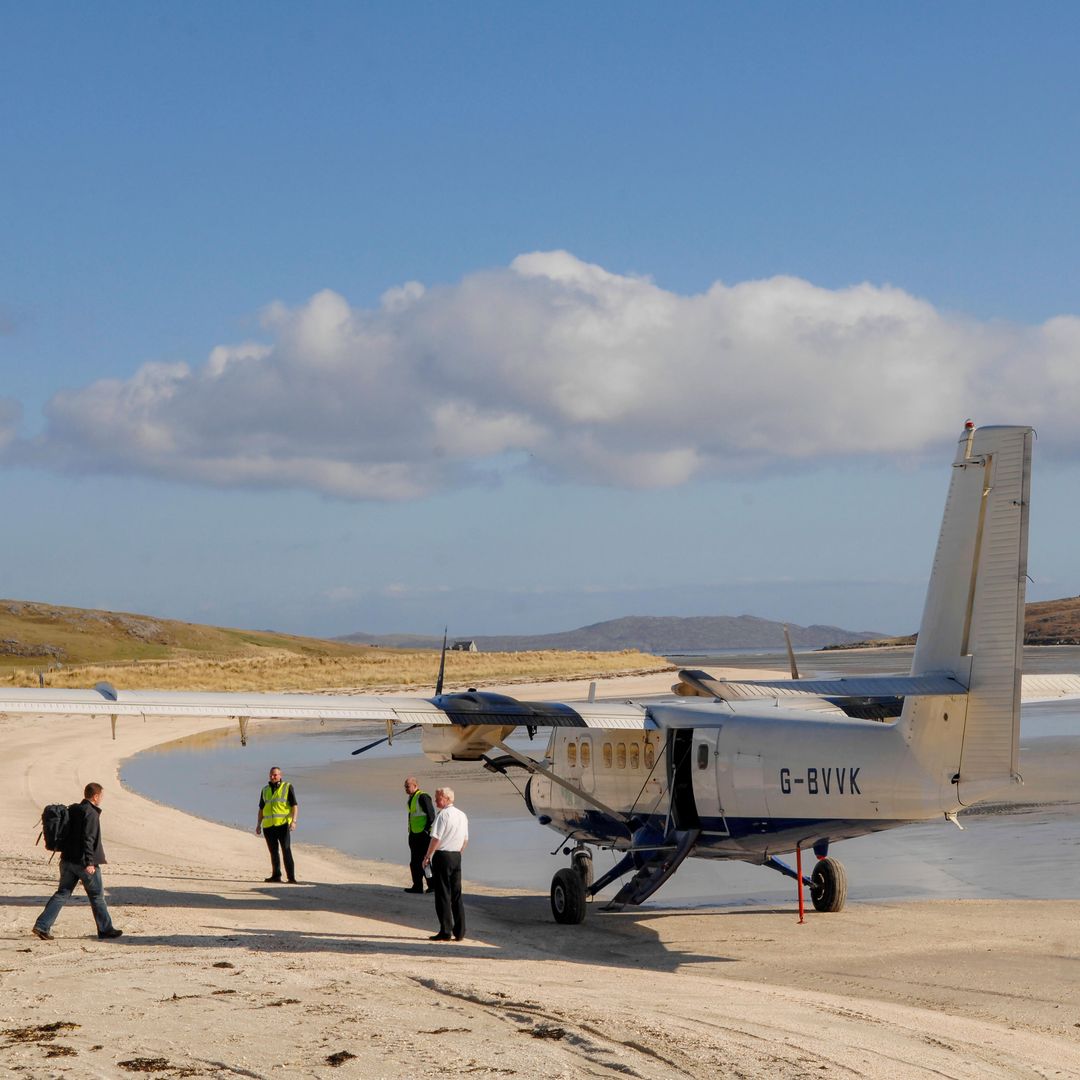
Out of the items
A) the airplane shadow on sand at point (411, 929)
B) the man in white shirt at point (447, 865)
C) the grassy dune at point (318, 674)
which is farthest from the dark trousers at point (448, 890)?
the grassy dune at point (318, 674)

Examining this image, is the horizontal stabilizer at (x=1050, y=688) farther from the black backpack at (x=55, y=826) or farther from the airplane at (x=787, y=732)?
the black backpack at (x=55, y=826)

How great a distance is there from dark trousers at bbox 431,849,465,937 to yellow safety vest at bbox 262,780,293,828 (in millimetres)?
4598

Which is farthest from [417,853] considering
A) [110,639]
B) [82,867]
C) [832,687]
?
[110,639]

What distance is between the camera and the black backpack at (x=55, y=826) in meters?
14.2

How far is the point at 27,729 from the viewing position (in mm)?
52312

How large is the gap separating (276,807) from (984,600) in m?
10.1

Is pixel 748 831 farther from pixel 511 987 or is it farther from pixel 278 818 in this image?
pixel 278 818

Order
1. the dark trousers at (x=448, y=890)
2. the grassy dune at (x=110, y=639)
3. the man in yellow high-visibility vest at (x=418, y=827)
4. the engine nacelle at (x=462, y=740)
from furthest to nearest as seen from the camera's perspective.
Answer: the grassy dune at (x=110, y=639), the man in yellow high-visibility vest at (x=418, y=827), the engine nacelle at (x=462, y=740), the dark trousers at (x=448, y=890)

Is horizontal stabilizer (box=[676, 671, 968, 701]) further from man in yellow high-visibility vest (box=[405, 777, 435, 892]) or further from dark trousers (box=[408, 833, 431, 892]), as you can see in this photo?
dark trousers (box=[408, 833, 431, 892])

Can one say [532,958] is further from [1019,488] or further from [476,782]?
[476,782]

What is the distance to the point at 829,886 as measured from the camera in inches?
658

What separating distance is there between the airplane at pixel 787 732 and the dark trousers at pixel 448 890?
213 centimetres

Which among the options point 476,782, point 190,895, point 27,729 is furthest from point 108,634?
point 190,895

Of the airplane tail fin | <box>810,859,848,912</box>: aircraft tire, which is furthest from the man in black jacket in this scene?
the airplane tail fin
